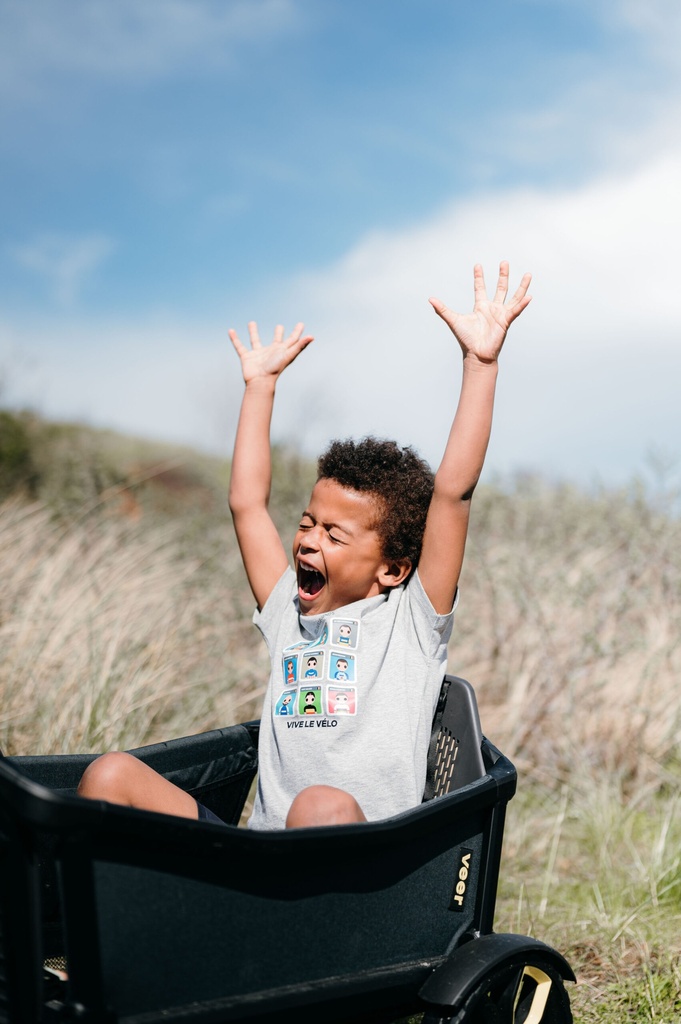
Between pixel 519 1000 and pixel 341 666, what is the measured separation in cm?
85

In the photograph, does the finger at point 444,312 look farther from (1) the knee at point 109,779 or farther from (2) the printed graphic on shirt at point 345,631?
(1) the knee at point 109,779

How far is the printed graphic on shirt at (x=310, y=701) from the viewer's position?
8.02 ft

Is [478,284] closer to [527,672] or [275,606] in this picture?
[275,606]

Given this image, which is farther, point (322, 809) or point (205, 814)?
point (205, 814)

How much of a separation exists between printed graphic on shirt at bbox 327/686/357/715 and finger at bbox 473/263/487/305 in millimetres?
1025

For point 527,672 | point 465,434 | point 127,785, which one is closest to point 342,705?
point 127,785

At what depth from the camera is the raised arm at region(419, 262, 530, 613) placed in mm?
2404

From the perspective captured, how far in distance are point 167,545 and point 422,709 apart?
13.6 feet

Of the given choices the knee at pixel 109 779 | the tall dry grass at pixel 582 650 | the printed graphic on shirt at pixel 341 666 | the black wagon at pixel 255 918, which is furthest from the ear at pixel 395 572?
the tall dry grass at pixel 582 650

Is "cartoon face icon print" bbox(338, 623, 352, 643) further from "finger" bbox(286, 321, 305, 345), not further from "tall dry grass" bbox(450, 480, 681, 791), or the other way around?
"tall dry grass" bbox(450, 480, 681, 791)

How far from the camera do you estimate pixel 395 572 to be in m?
2.71

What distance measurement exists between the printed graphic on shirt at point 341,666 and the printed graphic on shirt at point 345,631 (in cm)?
3

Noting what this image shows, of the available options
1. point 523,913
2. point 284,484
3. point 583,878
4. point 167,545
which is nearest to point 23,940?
point 523,913

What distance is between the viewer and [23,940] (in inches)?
61.4
